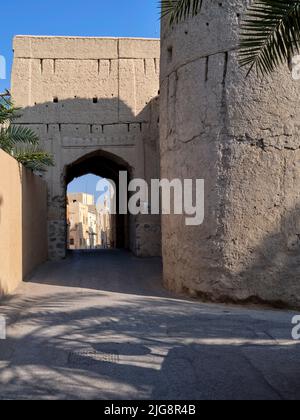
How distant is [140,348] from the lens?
546 centimetres

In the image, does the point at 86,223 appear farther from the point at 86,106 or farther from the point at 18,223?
the point at 18,223

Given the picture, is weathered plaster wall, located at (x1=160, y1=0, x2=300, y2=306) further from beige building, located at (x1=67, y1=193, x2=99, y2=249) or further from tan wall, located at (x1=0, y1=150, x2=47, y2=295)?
beige building, located at (x1=67, y1=193, x2=99, y2=249)

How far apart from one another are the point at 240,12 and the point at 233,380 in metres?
6.27

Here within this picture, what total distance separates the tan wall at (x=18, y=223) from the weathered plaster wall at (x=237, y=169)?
10.2ft

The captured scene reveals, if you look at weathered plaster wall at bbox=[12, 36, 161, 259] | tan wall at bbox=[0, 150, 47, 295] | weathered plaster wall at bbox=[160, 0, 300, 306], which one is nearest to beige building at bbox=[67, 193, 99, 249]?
weathered plaster wall at bbox=[12, 36, 161, 259]

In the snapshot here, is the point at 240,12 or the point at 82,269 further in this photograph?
the point at 82,269

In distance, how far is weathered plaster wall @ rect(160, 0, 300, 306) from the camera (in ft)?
25.8

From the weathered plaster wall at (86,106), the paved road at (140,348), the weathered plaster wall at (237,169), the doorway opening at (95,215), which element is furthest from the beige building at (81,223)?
the paved road at (140,348)

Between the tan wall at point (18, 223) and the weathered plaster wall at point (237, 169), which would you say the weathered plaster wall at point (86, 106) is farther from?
the weathered plaster wall at point (237, 169)

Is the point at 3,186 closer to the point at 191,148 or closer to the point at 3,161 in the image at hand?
the point at 3,161

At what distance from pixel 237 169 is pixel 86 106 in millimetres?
8058

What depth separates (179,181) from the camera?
9.00 m

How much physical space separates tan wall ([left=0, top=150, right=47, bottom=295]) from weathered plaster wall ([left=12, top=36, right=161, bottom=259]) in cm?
178

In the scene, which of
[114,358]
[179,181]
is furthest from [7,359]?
[179,181]
